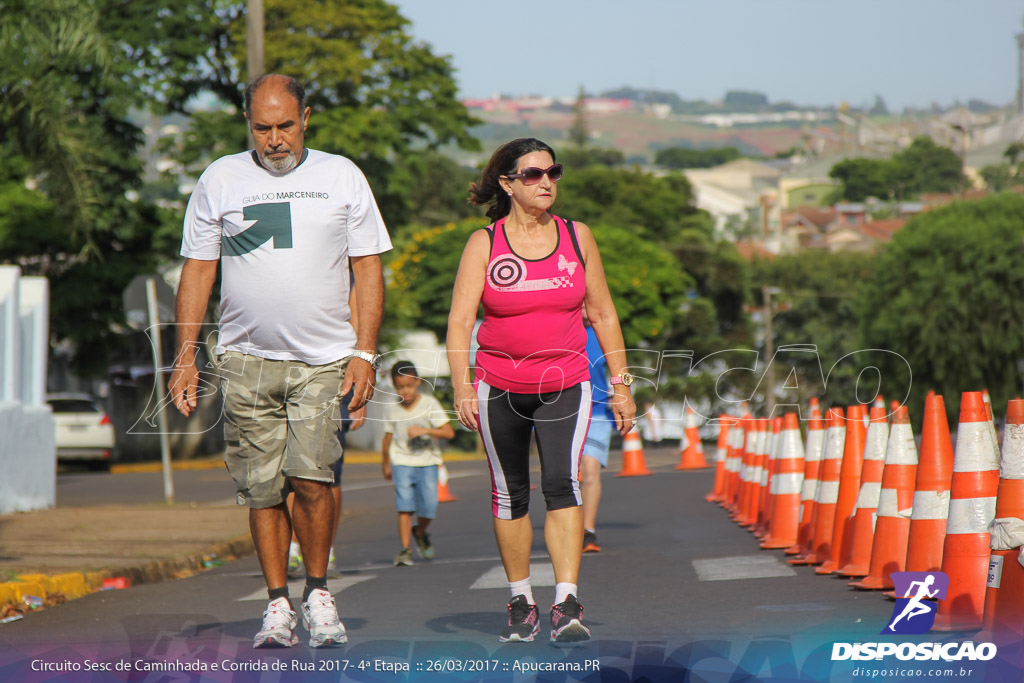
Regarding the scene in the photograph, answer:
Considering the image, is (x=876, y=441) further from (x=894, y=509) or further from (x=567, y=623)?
(x=567, y=623)

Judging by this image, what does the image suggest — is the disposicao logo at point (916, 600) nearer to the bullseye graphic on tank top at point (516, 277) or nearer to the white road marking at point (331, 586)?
the bullseye graphic on tank top at point (516, 277)

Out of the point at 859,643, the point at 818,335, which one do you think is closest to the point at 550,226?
the point at 859,643

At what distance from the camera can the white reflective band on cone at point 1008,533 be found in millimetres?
5039

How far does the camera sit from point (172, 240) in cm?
3250

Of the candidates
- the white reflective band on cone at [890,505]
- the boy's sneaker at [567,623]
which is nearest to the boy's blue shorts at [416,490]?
the white reflective band on cone at [890,505]

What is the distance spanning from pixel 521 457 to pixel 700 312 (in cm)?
5794

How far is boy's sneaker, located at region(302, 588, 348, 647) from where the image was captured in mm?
5398

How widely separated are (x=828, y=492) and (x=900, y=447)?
1.39 metres

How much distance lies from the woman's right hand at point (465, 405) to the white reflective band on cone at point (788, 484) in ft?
16.0

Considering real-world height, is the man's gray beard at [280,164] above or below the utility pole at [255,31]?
below

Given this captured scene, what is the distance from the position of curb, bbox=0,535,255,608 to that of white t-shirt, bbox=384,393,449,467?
1.50 meters

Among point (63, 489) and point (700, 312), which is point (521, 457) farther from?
point (700, 312)

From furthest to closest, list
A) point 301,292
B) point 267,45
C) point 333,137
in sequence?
Result: point 267,45
point 333,137
point 301,292

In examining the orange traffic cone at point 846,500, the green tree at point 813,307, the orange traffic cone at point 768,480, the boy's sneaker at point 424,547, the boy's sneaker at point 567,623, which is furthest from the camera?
the green tree at point 813,307
